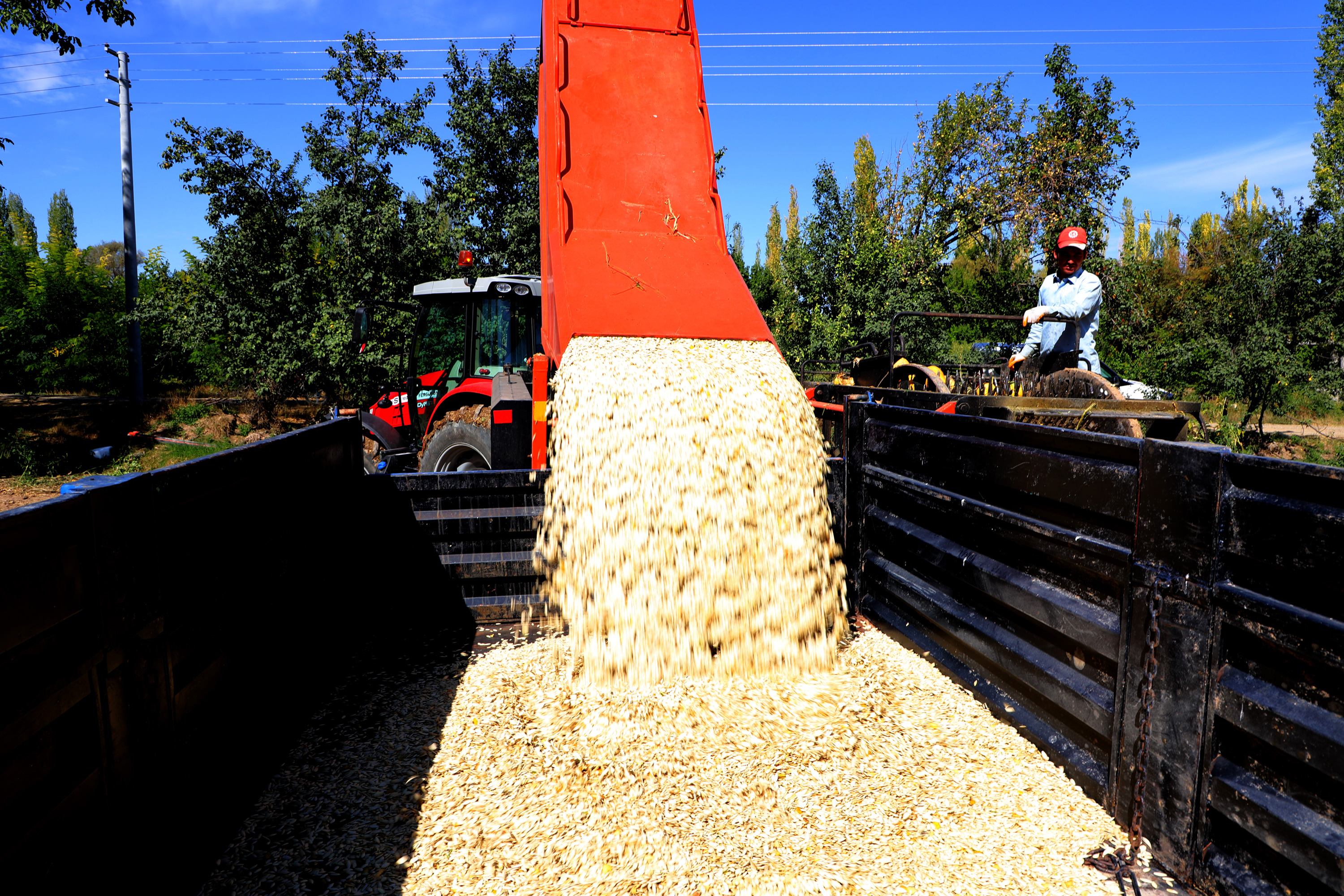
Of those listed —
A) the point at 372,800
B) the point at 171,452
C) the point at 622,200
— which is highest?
the point at 622,200

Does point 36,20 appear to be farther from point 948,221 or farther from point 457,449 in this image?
point 948,221

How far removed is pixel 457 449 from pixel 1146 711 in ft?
16.1

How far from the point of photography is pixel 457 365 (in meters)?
6.73

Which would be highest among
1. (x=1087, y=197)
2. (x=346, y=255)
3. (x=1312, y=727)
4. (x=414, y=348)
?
(x=1087, y=197)

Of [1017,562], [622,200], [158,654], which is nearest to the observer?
[158,654]

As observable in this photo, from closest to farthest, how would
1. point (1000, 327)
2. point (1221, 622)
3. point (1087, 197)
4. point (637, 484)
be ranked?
point (1221, 622) → point (637, 484) → point (1087, 197) → point (1000, 327)

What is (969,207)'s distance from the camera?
55.6 ft

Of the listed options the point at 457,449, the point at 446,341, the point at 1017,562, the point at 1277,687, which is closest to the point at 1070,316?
the point at 1017,562

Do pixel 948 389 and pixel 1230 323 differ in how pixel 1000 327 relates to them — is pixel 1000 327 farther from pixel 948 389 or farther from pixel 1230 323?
pixel 948 389

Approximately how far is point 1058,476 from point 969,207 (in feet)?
53.8

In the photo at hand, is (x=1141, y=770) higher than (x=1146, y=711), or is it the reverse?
(x=1146, y=711)

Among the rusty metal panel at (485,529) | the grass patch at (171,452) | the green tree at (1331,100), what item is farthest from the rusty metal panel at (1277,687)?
the green tree at (1331,100)

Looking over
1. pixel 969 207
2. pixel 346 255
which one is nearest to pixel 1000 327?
pixel 969 207

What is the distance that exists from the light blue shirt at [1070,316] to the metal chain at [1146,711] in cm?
291
